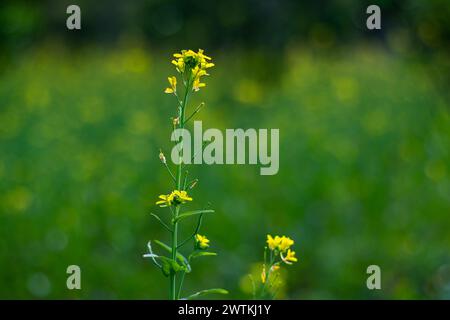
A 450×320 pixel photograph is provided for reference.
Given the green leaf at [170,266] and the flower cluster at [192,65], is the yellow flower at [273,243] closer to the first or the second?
the green leaf at [170,266]

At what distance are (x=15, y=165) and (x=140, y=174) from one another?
2.81ft

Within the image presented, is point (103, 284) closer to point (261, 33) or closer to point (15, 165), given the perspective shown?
point (15, 165)

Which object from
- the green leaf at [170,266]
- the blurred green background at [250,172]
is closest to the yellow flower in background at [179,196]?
the green leaf at [170,266]

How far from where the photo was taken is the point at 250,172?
4.63 meters

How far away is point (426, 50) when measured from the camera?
4.90 m

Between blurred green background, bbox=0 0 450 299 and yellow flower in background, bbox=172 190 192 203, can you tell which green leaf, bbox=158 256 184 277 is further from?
blurred green background, bbox=0 0 450 299

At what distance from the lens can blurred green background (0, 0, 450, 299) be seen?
3355 mm

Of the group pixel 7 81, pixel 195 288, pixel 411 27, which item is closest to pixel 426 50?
pixel 411 27

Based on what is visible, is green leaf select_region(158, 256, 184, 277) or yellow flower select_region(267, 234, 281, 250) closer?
green leaf select_region(158, 256, 184, 277)
